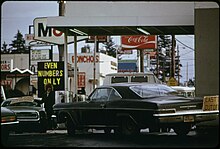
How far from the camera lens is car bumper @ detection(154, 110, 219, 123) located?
10727 millimetres

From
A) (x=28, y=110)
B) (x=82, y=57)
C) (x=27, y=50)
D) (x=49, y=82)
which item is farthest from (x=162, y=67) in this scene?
(x=28, y=110)

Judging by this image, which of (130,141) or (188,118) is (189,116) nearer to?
(188,118)

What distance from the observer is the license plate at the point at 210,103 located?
10818 millimetres

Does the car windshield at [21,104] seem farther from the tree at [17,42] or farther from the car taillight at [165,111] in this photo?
the car taillight at [165,111]

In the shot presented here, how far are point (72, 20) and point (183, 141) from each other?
6.77m

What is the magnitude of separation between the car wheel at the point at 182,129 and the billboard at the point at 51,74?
7.73m

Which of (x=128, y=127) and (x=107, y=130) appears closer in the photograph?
(x=128, y=127)

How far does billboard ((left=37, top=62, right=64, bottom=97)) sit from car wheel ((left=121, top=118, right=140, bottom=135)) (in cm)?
697

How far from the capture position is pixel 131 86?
12.2 meters

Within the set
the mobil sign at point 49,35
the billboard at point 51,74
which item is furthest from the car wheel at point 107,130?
the mobil sign at point 49,35

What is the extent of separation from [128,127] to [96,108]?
1.14 meters

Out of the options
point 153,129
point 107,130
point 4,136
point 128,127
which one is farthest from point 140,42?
point 4,136

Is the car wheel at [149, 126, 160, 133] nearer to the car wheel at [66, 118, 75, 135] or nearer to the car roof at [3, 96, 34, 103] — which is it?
the car wheel at [66, 118, 75, 135]

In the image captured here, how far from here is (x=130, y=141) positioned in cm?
1115
